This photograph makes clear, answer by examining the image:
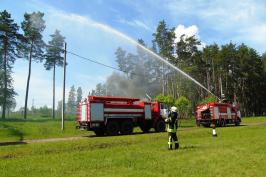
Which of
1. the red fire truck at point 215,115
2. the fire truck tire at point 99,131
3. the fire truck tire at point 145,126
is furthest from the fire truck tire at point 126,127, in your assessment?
the red fire truck at point 215,115

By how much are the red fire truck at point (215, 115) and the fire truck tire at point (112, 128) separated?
13622mm

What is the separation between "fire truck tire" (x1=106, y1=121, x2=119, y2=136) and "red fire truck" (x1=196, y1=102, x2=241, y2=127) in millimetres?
13622

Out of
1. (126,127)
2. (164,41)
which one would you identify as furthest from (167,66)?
(126,127)

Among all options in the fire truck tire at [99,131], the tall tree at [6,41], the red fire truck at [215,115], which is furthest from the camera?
the tall tree at [6,41]

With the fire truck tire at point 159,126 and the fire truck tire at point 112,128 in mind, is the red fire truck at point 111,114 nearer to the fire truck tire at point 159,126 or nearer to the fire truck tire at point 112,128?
the fire truck tire at point 112,128

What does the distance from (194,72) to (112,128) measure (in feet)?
182

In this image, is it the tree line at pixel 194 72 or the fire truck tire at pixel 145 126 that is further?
the tree line at pixel 194 72

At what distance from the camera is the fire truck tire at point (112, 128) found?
98.2 feet

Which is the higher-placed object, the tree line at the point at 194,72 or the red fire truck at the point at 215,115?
the tree line at the point at 194,72

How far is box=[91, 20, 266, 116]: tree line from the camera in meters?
79.4

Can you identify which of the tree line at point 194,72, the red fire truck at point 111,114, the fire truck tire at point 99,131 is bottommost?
the fire truck tire at point 99,131

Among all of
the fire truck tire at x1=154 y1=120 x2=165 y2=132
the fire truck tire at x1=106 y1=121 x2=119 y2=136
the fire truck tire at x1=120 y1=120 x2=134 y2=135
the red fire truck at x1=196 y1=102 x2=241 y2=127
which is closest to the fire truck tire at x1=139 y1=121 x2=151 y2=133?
the fire truck tire at x1=154 y1=120 x2=165 y2=132

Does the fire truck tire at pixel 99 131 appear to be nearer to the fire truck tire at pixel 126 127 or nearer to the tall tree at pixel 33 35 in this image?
the fire truck tire at pixel 126 127

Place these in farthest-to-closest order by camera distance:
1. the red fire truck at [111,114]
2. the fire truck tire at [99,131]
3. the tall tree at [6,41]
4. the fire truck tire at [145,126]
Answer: the tall tree at [6,41] → the fire truck tire at [145,126] → the fire truck tire at [99,131] → the red fire truck at [111,114]
